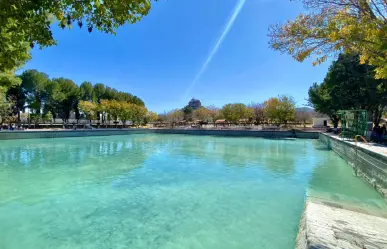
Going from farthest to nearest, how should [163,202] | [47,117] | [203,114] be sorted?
[203,114] < [47,117] < [163,202]

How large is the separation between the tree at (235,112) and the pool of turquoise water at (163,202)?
105 ft

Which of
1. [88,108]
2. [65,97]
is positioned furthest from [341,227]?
[65,97]

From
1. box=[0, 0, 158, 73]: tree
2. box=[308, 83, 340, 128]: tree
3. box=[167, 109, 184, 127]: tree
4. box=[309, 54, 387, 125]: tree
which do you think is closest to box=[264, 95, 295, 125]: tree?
box=[308, 83, 340, 128]: tree

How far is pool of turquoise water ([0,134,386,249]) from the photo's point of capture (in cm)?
474

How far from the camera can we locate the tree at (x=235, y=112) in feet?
144

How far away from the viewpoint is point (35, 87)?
3828 cm

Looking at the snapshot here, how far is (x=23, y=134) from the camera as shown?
26328 millimetres

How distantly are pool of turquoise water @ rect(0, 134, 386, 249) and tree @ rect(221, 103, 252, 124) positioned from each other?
32.1 meters

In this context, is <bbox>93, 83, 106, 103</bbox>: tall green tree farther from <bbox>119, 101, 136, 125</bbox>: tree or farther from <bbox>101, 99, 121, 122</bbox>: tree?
<bbox>119, 101, 136, 125</bbox>: tree

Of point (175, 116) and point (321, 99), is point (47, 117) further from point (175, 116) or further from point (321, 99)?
point (321, 99)

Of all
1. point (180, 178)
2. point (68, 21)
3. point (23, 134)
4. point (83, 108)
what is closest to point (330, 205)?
point (180, 178)

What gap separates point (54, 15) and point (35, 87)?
41448 mm

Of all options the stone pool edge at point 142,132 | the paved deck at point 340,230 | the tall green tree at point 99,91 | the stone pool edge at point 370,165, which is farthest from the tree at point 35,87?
the paved deck at point 340,230

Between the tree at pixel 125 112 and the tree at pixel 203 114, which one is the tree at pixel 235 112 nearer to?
the tree at pixel 203 114
